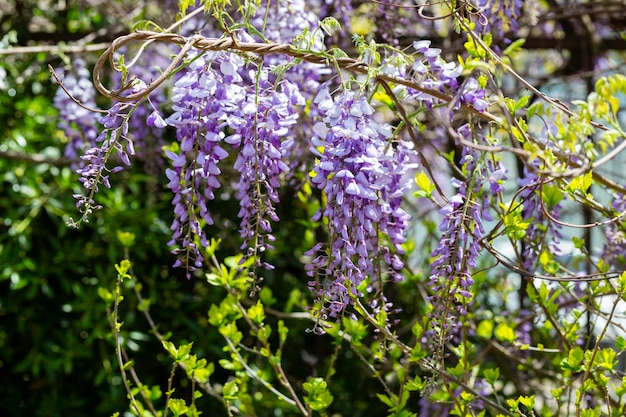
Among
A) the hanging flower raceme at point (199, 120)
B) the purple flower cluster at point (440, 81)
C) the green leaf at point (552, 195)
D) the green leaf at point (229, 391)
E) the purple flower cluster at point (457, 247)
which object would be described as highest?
the green leaf at point (552, 195)

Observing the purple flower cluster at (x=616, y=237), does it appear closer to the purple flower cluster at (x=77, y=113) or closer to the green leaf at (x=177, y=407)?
the green leaf at (x=177, y=407)

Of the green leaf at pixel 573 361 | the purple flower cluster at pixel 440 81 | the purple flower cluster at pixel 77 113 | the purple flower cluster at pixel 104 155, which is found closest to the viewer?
the purple flower cluster at pixel 104 155

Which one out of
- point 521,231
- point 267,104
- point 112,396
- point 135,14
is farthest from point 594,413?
point 135,14

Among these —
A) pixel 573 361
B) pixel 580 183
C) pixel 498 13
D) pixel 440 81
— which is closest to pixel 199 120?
pixel 440 81

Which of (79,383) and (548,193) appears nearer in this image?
(548,193)

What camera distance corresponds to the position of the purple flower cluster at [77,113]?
8.90ft

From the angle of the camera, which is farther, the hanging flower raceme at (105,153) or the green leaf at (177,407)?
the green leaf at (177,407)

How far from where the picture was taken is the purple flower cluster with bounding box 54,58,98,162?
2.71 metres

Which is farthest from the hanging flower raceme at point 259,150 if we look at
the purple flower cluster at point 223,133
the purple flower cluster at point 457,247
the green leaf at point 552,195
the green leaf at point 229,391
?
the green leaf at point 552,195

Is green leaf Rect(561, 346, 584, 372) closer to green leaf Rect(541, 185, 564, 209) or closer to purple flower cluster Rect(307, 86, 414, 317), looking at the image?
green leaf Rect(541, 185, 564, 209)

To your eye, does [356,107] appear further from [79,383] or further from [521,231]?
[79,383]

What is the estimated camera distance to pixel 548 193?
5.81 ft

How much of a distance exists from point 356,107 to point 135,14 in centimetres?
228

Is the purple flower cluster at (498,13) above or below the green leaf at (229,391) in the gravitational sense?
above
